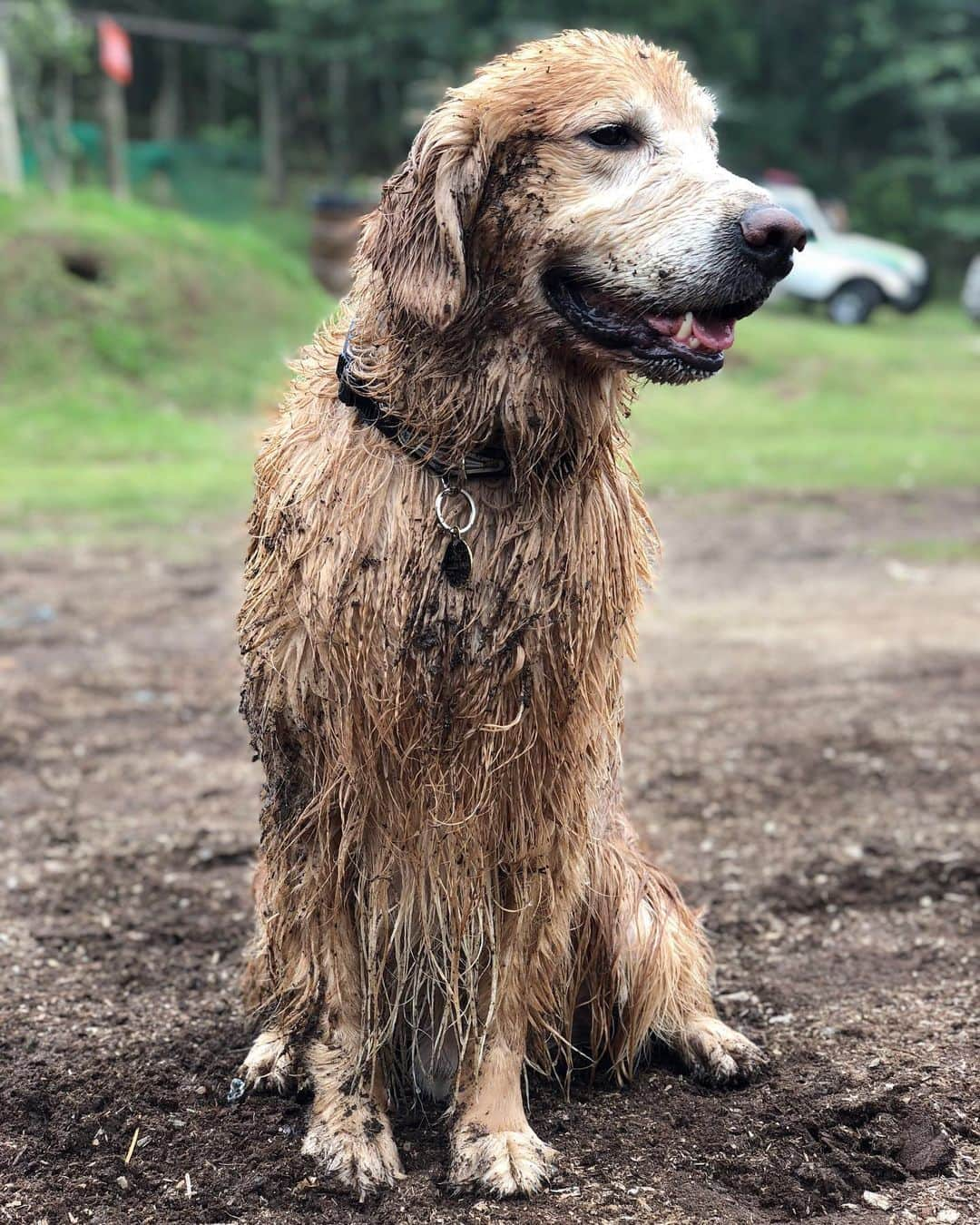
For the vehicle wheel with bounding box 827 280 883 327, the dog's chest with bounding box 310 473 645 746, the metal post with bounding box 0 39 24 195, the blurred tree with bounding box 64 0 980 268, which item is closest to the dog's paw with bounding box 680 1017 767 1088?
the dog's chest with bounding box 310 473 645 746

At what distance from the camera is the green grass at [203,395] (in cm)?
1111

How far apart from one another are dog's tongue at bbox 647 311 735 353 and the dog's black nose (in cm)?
15

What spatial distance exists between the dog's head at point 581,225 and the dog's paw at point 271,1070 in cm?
184

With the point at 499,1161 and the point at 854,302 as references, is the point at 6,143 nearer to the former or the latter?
the point at 854,302

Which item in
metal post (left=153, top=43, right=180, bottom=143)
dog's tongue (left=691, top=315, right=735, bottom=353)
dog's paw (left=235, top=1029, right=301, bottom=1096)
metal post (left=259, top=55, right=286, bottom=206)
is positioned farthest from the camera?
metal post (left=153, top=43, right=180, bottom=143)

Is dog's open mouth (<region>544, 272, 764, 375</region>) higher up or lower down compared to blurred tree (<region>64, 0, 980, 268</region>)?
higher up

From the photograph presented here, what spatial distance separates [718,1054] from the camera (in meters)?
3.50

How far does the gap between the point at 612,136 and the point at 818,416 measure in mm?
12641

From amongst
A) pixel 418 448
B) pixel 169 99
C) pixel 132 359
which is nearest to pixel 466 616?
pixel 418 448

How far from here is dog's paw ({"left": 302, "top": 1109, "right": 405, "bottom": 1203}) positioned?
304 cm

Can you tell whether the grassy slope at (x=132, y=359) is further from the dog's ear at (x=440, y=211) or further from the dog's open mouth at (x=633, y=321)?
the dog's open mouth at (x=633, y=321)

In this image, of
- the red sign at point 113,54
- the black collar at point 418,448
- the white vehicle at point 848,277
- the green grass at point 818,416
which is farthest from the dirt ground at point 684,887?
the white vehicle at point 848,277

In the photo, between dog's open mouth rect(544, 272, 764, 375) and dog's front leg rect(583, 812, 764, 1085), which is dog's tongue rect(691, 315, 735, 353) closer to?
dog's open mouth rect(544, 272, 764, 375)

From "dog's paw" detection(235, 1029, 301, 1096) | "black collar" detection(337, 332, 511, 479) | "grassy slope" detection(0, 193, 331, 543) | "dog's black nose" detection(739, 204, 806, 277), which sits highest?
"dog's black nose" detection(739, 204, 806, 277)
